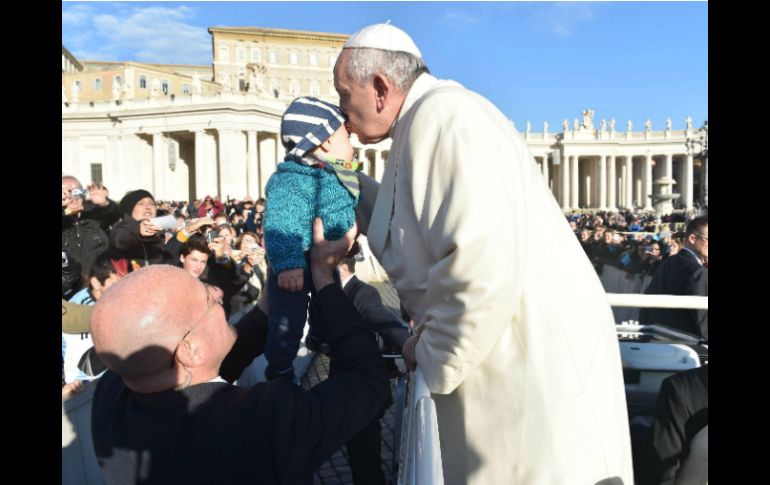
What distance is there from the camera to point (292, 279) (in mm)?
2674

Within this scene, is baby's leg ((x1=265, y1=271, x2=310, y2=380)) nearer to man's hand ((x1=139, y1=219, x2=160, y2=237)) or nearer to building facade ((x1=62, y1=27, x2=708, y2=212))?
man's hand ((x1=139, y1=219, x2=160, y2=237))

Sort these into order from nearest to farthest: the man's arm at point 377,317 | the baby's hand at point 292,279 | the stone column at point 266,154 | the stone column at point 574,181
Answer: the baby's hand at point 292,279, the man's arm at point 377,317, the stone column at point 266,154, the stone column at point 574,181

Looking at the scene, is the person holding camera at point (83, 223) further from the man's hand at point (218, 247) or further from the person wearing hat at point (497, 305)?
the person wearing hat at point (497, 305)

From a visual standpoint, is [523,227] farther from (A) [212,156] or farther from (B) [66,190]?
(A) [212,156]

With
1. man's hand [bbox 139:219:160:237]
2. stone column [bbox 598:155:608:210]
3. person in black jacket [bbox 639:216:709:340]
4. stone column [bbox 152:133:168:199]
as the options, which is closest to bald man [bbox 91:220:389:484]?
man's hand [bbox 139:219:160:237]

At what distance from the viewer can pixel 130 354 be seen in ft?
5.75

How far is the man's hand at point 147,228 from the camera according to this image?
225 inches

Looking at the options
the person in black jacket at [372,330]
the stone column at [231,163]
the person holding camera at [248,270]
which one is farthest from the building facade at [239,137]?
the person in black jacket at [372,330]

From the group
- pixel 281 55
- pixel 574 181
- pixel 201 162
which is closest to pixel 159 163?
pixel 201 162

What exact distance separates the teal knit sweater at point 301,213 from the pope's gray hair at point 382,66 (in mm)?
913

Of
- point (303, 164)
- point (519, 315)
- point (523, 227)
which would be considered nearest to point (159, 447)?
point (519, 315)

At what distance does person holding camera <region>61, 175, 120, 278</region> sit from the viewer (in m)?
5.73

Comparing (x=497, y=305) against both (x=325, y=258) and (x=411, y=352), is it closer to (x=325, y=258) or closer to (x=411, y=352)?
(x=411, y=352)
